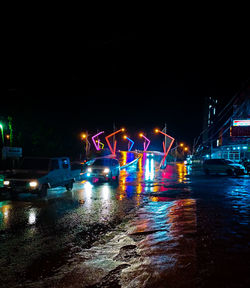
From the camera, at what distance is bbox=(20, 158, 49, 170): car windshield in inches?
485

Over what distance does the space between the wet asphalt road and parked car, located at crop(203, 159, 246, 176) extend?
16913 mm

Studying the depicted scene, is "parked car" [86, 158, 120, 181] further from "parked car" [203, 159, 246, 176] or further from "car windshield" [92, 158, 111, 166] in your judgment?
"parked car" [203, 159, 246, 176]

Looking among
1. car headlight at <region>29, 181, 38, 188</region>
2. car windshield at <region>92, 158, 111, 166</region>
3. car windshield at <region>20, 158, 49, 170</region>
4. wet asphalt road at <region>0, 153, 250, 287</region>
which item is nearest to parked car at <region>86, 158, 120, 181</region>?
car windshield at <region>92, 158, 111, 166</region>

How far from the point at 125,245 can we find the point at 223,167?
74.5ft

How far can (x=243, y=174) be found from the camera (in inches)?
998

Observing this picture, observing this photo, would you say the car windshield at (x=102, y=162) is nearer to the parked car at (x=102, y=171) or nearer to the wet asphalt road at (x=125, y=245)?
the parked car at (x=102, y=171)

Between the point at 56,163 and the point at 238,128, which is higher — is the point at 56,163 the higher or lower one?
the lower one

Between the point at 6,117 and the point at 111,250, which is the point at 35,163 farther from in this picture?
the point at 6,117

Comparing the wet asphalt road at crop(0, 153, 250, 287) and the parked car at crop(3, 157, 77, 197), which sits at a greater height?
the parked car at crop(3, 157, 77, 197)

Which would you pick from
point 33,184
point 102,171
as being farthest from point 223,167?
point 33,184

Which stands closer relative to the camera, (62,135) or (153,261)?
(153,261)

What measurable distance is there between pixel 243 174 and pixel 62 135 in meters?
27.9

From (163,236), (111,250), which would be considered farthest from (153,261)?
(163,236)

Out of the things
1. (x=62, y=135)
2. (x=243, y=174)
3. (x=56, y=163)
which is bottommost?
(x=243, y=174)
